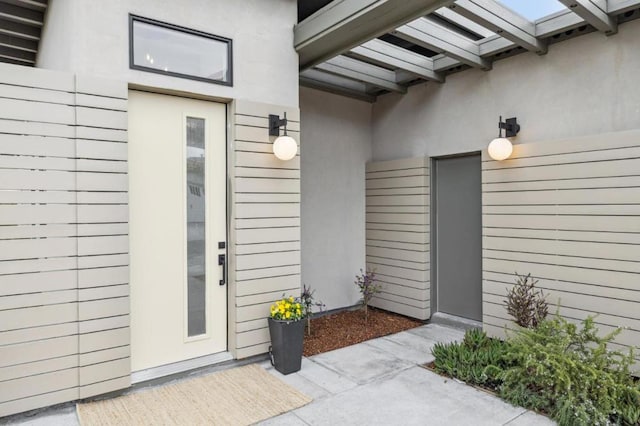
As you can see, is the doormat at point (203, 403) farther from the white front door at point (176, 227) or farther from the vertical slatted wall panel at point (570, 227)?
the vertical slatted wall panel at point (570, 227)

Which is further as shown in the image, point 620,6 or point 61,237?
point 620,6

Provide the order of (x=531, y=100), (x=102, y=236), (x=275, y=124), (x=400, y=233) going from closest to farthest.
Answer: (x=102, y=236) < (x=275, y=124) < (x=531, y=100) < (x=400, y=233)

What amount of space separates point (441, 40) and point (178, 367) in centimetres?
393

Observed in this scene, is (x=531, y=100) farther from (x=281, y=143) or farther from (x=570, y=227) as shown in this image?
(x=281, y=143)

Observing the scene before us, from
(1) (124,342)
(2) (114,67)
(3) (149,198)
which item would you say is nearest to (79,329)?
(1) (124,342)

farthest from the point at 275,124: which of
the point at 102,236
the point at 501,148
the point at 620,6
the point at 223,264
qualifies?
the point at 620,6

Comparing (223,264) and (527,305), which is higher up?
(223,264)

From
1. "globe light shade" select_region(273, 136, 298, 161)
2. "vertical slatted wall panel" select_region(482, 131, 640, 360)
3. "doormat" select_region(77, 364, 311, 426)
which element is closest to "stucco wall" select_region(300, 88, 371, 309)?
"globe light shade" select_region(273, 136, 298, 161)

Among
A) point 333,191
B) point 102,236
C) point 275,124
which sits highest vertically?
point 275,124

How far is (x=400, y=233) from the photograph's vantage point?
207 inches

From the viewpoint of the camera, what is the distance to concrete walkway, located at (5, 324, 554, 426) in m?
2.77

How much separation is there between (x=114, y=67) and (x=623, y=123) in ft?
14.0

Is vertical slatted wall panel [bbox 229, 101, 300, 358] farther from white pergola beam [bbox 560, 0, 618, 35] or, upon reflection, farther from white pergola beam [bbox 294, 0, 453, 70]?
white pergola beam [bbox 560, 0, 618, 35]

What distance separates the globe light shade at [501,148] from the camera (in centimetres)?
403
